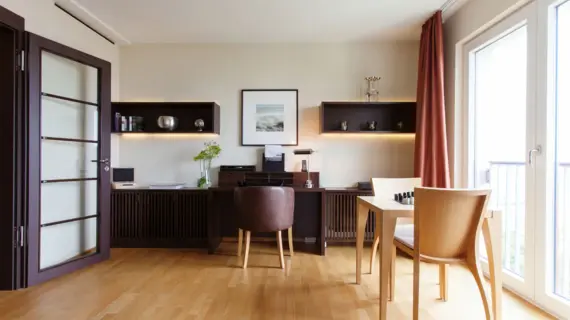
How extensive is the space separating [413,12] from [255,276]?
120 inches

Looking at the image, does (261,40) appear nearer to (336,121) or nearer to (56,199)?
Answer: (336,121)

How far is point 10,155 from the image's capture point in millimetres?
2652

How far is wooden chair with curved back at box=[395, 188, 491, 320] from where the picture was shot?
1.88 m

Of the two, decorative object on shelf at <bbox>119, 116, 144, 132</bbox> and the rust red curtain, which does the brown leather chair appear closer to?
the rust red curtain

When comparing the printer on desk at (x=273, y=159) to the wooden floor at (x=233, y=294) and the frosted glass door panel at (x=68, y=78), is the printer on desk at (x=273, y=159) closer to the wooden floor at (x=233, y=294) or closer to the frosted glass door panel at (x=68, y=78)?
the wooden floor at (x=233, y=294)

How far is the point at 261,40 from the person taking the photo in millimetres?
4262

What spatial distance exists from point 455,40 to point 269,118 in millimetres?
2237

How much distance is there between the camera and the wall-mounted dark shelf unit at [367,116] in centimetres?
412

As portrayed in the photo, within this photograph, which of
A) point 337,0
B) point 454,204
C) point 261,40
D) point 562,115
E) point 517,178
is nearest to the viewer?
point 454,204

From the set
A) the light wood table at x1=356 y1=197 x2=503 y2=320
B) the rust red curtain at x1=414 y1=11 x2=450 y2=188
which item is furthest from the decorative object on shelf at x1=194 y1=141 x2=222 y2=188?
the light wood table at x1=356 y1=197 x2=503 y2=320

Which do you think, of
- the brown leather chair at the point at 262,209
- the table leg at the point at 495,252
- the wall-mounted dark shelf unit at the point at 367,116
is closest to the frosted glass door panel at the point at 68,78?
the brown leather chair at the point at 262,209

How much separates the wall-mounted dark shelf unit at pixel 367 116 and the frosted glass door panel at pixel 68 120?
8.19 ft

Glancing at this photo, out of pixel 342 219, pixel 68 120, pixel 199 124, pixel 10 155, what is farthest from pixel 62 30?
pixel 342 219

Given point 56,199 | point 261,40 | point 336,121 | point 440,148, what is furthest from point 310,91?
point 56,199
